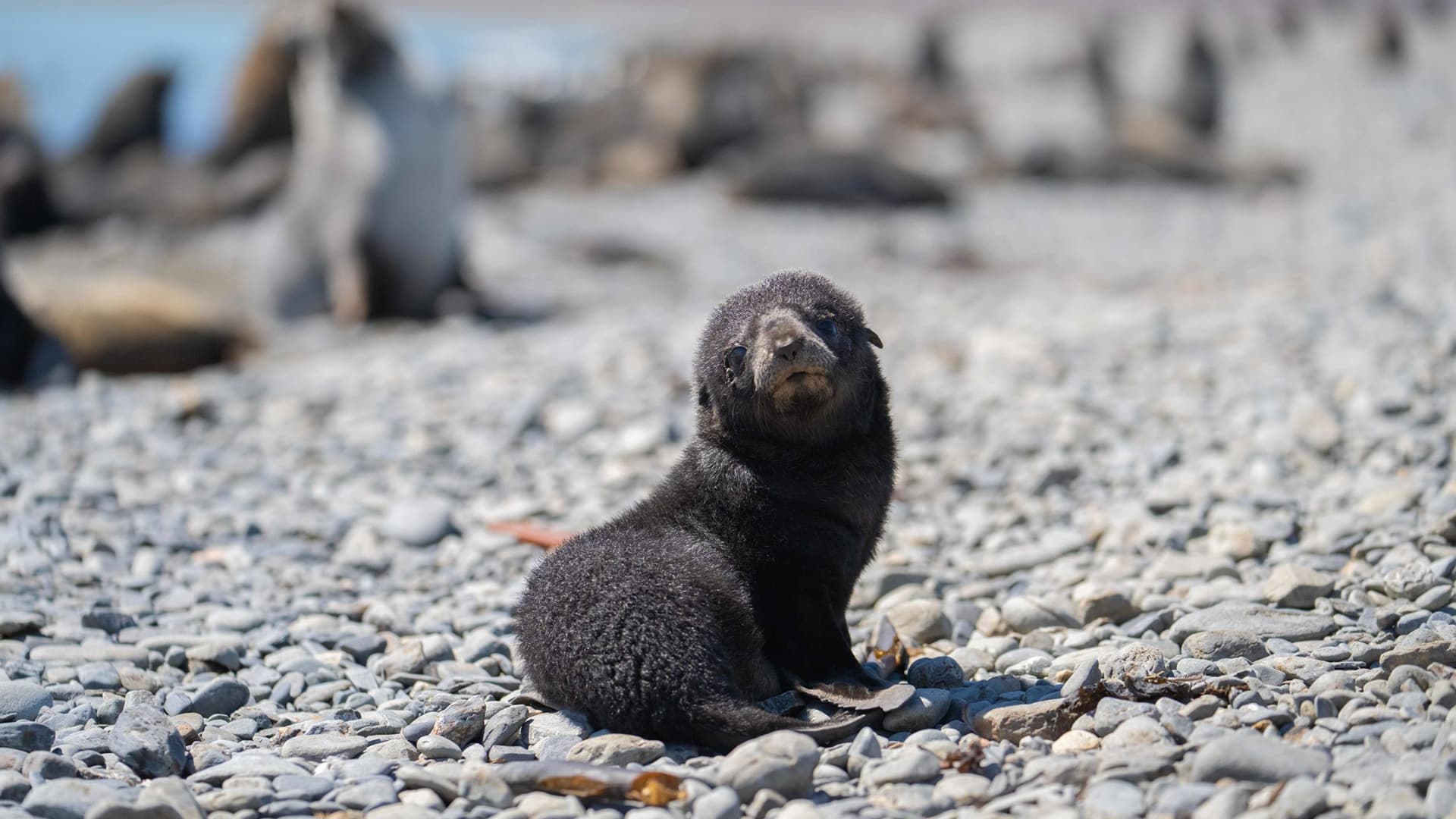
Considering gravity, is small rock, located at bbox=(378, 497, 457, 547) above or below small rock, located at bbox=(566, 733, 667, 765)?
above

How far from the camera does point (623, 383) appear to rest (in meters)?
7.18

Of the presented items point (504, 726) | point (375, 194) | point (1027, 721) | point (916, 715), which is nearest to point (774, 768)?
point (916, 715)

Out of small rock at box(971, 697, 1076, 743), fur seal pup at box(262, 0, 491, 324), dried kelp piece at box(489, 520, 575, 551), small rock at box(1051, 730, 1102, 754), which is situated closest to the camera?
small rock at box(1051, 730, 1102, 754)

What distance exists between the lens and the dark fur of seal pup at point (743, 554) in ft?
10.3

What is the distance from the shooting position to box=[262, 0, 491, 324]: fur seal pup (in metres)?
10.3

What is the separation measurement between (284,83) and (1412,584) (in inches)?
605

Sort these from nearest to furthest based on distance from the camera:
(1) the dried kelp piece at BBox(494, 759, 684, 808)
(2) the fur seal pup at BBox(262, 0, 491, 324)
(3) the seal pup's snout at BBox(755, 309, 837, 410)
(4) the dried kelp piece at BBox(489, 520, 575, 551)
A: (1) the dried kelp piece at BBox(494, 759, 684, 808) → (3) the seal pup's snout at BBox(755, 309, 837, 410) → (4) the dried kelp piece at BBox(489, 520, 575, 551) → (2) the fur seal pup at BBox(262, 0, 491, 324)

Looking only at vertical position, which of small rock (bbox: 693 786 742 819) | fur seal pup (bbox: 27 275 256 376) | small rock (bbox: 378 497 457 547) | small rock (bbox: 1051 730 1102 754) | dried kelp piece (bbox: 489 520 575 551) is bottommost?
small rock (bbox: 1051 730 1102 754)

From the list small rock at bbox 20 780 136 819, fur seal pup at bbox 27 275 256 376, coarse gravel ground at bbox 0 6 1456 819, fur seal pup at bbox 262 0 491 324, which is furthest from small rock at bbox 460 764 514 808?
fur seal pup at bbox 262 0 491 324

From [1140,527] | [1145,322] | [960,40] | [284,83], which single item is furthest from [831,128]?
[1140,527]

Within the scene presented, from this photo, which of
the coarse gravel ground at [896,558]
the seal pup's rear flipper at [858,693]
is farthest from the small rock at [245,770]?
the seal pup's rear flipper at [858,693]

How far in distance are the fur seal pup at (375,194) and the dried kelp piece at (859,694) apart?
24.2ft

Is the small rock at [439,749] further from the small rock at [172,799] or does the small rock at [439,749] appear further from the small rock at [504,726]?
the small rock at [172,799]

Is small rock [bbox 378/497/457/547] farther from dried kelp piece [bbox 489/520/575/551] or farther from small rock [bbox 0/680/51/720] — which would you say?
small rock [bbox 0/680/51/720]
